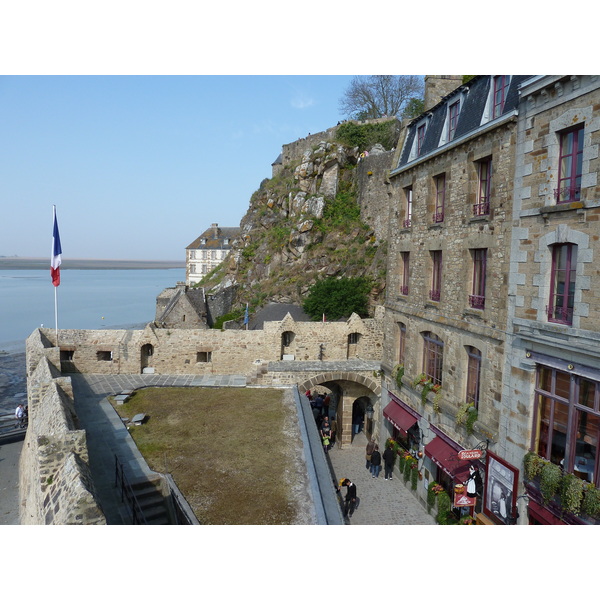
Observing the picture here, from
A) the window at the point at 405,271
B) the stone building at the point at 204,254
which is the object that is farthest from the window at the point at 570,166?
the stone building at the point at 204,254

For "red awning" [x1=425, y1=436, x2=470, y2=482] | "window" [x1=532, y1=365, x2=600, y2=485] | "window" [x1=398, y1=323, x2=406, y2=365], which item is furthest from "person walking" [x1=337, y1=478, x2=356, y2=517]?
"window" [x1=532, y1=365, x2=600, y2=485]

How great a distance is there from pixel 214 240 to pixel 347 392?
47816 millimetres

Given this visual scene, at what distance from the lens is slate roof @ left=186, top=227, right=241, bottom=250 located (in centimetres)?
6238

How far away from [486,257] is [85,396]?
14921 mm

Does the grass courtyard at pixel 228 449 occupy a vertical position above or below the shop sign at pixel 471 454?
below

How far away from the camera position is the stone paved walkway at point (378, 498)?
13117mm

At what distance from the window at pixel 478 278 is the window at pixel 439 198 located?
2.21 metres

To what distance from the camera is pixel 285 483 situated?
9867 mm

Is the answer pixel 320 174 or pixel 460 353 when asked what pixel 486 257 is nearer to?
pixel 460 353

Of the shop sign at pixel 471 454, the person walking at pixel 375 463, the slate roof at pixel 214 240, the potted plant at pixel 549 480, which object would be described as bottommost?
the person walking at pixel 375 463

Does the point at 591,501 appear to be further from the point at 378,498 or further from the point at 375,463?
the point at 375,463

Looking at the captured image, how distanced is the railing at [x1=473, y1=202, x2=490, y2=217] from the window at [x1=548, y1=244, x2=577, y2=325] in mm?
2554

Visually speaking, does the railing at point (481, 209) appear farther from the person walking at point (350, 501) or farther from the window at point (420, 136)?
the person walking at point (350, 501)

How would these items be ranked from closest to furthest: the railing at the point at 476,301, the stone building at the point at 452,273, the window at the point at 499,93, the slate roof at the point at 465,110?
the slate roof at the point at 465,110 < the window at the point at 499,93 < the stone building at the point at 452,273 < the railing at the point at 476,301
